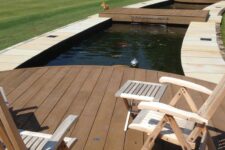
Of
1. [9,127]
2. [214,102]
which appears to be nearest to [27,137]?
[9,127]

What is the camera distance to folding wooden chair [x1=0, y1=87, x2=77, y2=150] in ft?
8.70

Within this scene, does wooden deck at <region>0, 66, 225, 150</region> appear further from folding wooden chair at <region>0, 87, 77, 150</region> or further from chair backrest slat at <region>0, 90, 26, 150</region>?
chair backrest slat at <region>0, 90, 26, 150</region>

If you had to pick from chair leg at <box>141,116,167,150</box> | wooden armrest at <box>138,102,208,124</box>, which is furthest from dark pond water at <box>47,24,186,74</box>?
wooden armrest at <box>138,102,208,124</box>

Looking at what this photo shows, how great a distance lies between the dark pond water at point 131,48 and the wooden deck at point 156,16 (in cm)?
41

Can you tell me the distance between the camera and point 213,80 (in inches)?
304

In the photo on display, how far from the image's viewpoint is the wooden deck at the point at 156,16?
55.8 feet

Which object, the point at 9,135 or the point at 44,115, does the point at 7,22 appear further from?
the point at 9,135

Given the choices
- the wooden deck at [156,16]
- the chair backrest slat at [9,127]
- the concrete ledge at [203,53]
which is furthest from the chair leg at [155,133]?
the wooden deck at [156,16]

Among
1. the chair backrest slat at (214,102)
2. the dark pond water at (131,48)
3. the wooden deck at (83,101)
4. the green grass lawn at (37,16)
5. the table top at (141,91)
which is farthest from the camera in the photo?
the green grass lawn at (37,16)

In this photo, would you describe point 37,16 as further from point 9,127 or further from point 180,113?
point 9,127

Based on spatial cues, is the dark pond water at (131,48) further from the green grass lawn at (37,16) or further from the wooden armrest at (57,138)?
the wooden armrest at (57,138)

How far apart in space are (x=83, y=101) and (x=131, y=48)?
750cm

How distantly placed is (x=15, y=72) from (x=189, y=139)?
19.4 feet

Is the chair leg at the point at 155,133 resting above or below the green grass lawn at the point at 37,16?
above
